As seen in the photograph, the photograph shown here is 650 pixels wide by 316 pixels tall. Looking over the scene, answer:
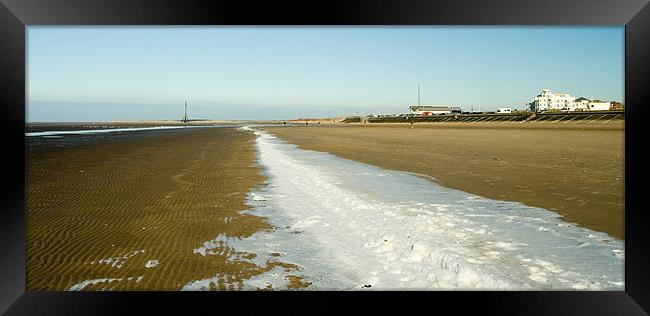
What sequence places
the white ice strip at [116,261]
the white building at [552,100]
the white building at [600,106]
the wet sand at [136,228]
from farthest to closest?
the white building at [552,100], the white building at [600,106], the white ice strip at [116,261], the wet sand at [136,228]

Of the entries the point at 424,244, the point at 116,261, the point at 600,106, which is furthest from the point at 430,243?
the point at 600,106

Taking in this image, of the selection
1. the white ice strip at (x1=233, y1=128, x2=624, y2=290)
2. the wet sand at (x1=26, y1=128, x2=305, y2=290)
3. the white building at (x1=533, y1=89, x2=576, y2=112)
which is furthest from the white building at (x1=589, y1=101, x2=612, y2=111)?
the white ice strip at (x1=233, y1=128, x2=624, y2=290)

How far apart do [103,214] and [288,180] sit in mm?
4773

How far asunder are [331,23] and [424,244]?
306 cm

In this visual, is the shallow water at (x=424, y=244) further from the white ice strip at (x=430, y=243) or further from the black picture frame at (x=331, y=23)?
the black picture frame at (x=331, y=23)

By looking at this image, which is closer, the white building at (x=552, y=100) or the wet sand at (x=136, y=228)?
the wet sand at (x=136, y=228)

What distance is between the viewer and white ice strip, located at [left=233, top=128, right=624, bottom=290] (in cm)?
464

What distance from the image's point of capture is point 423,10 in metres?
3.98

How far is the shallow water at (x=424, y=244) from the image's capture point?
4.62 metres

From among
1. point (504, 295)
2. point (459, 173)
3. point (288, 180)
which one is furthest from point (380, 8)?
point (459, 173)

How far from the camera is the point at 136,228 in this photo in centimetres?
670

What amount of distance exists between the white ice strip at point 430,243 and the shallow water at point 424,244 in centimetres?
1

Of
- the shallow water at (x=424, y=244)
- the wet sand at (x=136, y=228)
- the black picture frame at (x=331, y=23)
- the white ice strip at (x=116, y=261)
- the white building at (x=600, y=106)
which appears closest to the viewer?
the black picture frame at (x=331, y=23)

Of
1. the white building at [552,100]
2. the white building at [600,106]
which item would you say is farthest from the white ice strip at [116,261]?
the white building at [552,100]
